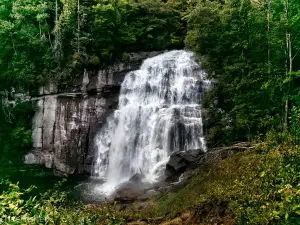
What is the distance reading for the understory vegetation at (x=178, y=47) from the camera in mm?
14281

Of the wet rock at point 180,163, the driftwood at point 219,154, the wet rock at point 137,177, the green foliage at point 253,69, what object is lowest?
the wet rock at point 137,177

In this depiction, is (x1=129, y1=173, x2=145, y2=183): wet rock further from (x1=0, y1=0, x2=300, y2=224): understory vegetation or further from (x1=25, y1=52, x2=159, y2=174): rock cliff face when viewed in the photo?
(x1=25, y1=52, x2=159, y2=174): rock cliff face

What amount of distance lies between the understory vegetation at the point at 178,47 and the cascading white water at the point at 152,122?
1.13 m

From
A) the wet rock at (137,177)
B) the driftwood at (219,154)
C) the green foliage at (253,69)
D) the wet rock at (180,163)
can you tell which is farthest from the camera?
the wet rock at (137,177)

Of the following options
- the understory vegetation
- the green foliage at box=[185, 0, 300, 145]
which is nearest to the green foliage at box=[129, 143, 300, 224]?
the understory vegetation

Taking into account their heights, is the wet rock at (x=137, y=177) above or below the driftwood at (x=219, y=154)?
below

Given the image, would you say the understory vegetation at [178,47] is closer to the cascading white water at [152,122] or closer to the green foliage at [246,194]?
the green foliage at [246,194]

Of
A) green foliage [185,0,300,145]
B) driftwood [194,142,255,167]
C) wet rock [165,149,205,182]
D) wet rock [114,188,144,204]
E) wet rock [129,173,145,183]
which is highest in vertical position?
green foliage [185,0,300,145]

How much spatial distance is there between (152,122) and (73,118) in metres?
6.13

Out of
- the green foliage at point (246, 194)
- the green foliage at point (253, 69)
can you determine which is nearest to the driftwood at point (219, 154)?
the green foliage at point (246, 194)

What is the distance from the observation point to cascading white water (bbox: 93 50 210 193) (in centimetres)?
1895

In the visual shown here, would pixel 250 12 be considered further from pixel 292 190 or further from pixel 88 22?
pixel 292 190

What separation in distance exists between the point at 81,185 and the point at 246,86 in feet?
39.0

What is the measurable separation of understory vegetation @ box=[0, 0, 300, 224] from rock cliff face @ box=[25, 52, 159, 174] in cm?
75
